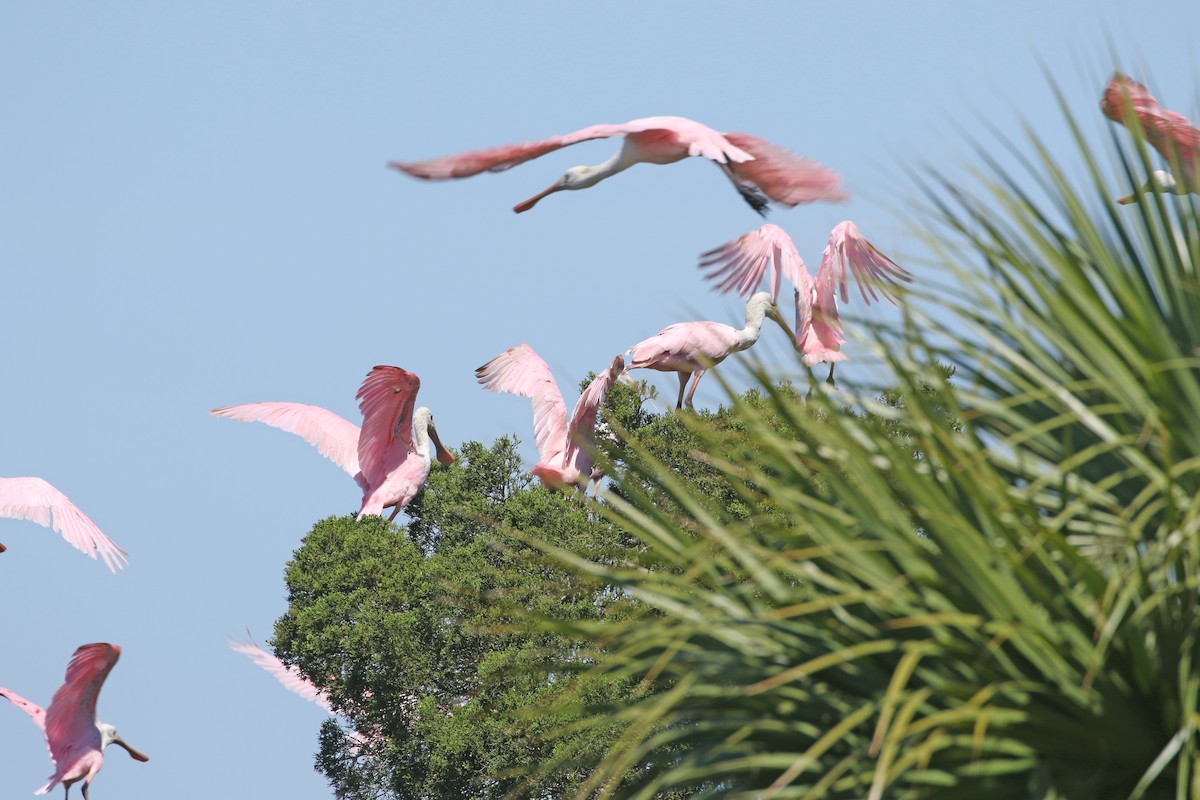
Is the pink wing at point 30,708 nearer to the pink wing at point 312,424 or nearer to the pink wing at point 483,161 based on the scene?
the pink wing at point 312,424

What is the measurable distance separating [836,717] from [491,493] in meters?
13.8

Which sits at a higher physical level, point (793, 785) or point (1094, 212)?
point (1094, 212)

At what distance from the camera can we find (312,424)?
66.8ft

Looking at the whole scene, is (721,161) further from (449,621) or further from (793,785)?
(449,621)

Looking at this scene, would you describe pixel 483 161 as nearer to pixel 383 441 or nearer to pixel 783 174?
pixel 783 174

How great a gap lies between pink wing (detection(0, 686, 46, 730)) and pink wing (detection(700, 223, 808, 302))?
7.91 metres

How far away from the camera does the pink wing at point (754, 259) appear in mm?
16828

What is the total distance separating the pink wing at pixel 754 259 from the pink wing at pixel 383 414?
3464mm

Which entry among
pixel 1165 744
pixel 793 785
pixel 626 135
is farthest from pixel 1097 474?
pixel 626 135

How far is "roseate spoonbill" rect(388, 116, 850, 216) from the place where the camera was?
7.43 meters

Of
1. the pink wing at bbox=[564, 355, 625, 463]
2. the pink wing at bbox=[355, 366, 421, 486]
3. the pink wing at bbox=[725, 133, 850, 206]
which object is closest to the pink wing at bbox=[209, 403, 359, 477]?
the pink wing at bbox=[355, 366, 421, 486]

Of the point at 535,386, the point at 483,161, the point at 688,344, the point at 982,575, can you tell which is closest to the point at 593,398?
the point at 688,344

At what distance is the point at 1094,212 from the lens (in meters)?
4.66

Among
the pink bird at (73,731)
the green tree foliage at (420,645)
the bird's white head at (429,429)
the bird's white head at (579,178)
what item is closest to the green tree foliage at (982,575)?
the bird's white head at (579,178)
